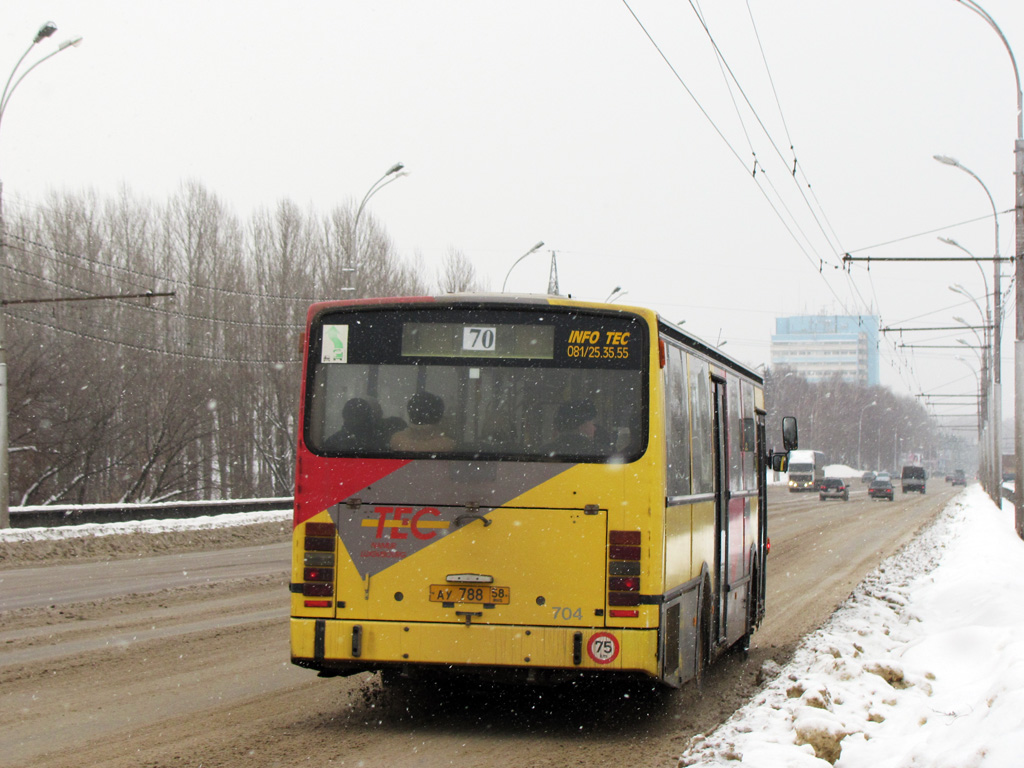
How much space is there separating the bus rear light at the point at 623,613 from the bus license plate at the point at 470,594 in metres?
0.60

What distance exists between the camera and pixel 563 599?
7223mm

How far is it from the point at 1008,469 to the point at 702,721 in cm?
13557

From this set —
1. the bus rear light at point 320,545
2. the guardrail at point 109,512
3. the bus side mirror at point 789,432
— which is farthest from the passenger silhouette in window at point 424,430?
the guardrail at point 109,512

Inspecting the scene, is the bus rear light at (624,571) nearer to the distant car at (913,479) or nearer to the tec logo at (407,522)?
the tec logo at (407,522)

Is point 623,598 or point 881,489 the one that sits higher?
point 623,598

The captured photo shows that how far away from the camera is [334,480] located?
752 centimetres

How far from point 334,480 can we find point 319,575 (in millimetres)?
573

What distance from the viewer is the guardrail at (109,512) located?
23125 millimetres

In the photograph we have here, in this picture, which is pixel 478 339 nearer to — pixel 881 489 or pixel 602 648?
pixel 602 648

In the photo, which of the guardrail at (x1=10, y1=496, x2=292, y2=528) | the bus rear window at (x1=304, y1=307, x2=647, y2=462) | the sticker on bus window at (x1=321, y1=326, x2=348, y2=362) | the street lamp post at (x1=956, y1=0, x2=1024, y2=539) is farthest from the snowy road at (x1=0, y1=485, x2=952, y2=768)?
the street lamp post at (x1=956, y1=0, x2=1024, y2=539)

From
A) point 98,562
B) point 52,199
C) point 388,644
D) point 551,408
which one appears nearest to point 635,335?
point 551,408

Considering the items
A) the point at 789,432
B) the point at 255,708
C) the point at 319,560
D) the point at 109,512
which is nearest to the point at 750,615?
the point at 789,432

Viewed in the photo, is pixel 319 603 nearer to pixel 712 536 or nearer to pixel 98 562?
pixel 712 536

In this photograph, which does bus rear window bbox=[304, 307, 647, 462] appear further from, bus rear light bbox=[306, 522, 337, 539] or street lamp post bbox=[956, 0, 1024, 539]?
street lamp post bbox=[956, 0, 1024, 539]
